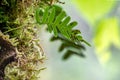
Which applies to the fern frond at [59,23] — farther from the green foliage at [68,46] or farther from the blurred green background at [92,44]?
the green foliage at [68,46]

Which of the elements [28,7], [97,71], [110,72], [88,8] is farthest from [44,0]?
[110,72]

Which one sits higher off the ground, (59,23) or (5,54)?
(59,23)

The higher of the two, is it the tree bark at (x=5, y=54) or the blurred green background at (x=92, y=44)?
the blurred green background at (x=92, y=44)

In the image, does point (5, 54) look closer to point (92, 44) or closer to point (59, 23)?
point (59, 23)

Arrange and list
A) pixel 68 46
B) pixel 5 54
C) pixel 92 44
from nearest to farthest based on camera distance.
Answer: pixel 5 54 → pixel 68 46 → pixel 92 44

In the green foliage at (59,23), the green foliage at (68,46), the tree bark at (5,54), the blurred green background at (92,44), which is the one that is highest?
the blurred green background at (92,44)

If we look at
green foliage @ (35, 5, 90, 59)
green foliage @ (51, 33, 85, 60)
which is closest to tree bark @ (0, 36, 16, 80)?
green foliage @ (35, 5, 90, 59)

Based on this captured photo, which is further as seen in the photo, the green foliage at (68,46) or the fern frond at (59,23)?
the green foliage at (68,46)

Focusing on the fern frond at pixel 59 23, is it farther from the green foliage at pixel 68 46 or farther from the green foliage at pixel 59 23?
the green foliage at pixel 68 46

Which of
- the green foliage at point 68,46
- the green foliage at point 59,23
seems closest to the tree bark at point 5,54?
the green foliage at point 59,23

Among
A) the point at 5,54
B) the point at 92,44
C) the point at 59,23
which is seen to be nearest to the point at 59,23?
the point at 59,23
